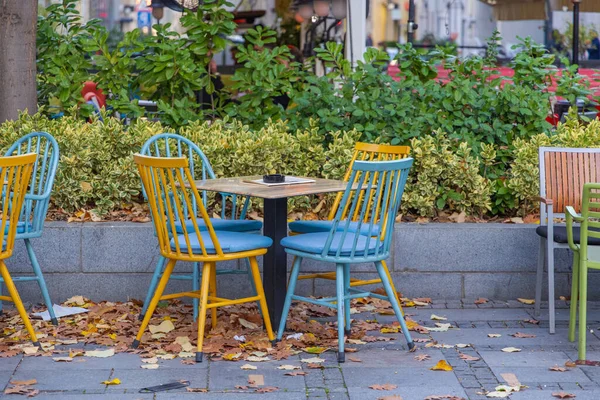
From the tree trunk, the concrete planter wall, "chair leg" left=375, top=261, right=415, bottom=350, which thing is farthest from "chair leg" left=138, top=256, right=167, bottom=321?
the tree trunk

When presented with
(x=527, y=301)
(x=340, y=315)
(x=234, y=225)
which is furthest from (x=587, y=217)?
(x=234, y=225)

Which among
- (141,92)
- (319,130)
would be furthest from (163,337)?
(141,92)

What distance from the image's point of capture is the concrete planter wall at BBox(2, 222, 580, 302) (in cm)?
617

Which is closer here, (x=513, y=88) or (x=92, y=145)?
(x=92, y=145)

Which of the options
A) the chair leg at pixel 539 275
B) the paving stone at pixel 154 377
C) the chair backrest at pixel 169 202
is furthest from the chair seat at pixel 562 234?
the paving stone at pixel 154 377

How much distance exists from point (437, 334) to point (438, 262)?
2.65ft

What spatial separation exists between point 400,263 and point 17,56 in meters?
2.98

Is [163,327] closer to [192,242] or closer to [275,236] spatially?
[192,242]

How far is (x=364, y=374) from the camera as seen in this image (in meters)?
4.83

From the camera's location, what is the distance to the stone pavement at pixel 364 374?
455cm

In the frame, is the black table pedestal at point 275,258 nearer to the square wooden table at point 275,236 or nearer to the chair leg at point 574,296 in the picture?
the square wooden table at point 275,236

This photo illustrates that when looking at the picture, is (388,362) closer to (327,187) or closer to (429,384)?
(429,384)

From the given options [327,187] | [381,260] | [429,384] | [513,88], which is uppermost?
[513,88]

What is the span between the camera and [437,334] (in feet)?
18.2
